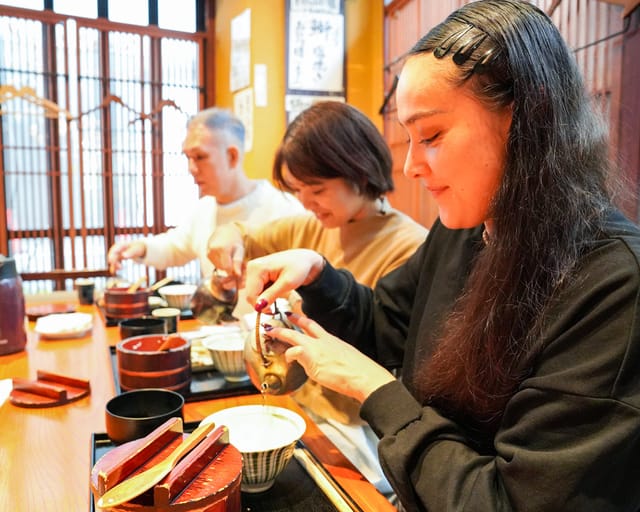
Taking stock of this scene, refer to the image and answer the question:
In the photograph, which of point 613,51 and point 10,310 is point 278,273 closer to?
point 10,310

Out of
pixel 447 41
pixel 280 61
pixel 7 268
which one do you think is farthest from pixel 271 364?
pixel 280 61

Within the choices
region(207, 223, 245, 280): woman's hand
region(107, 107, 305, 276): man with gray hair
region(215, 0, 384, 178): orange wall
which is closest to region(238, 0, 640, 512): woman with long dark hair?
region(207, 223, 245, 280): woman's hand

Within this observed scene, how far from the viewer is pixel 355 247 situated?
1.92 m

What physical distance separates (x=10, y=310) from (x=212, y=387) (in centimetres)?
75

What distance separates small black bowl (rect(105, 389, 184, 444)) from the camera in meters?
0.94

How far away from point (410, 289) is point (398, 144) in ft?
9.31

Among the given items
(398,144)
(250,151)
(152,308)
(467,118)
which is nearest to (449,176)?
(467,118)

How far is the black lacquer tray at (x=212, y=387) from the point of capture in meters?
1.30

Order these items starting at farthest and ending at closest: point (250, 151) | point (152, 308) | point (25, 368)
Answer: point (250, 151) < point (152, 308) < point (25, 368)

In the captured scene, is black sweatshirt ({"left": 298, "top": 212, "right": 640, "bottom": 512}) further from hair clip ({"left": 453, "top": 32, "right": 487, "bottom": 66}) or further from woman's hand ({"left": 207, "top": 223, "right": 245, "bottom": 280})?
woman's hand ({"left": 207, "top": 223, "right": 245, "bottom": 280})

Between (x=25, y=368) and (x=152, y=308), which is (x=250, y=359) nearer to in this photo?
(x=25, y=368)

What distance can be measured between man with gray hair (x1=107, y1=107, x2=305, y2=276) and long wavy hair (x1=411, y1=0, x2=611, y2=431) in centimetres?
220

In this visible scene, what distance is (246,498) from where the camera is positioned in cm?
86

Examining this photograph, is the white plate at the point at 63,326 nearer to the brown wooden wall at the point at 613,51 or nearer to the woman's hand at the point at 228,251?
Result: the woman's hand at the point at 228,251
